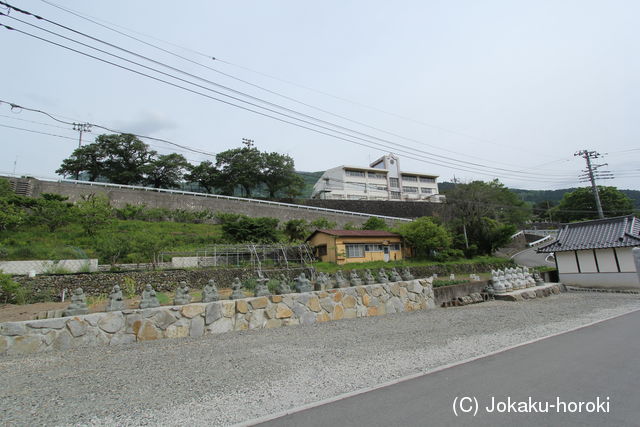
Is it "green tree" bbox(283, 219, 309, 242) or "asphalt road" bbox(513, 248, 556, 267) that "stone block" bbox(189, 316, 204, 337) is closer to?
"green tree" bbox(283, 219, 309, 242)

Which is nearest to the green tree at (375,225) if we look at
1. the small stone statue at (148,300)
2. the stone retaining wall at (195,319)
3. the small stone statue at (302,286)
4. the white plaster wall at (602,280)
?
the white plaster wall at (602,280)

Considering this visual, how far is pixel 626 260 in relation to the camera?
547 inches

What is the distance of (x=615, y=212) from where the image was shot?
46031 millimetres

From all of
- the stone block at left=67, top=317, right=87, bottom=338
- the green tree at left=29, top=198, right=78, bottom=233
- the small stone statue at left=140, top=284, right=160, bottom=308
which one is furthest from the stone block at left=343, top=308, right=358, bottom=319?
the green tree at left=29, top=198, right=78, bottom=233

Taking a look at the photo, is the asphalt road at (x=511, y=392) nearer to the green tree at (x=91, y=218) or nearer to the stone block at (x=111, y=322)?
the stone block at (x=111, y=322)

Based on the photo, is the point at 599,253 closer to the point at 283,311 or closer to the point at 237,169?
the point at 283,311

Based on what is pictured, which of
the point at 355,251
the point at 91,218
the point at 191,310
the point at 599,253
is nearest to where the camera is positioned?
the point at 191,310

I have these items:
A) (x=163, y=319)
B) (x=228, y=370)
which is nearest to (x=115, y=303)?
(x=163, y=319)

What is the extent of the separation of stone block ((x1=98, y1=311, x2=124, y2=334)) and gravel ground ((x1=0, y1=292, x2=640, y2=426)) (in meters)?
0.49

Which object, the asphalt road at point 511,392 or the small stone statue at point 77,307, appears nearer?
the asphalt road at point 511,392

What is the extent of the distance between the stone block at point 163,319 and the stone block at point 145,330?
11cm

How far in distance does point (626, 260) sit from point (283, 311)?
53.1ft

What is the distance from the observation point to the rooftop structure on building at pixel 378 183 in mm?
52781

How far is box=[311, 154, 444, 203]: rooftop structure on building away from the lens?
52.8 metres
